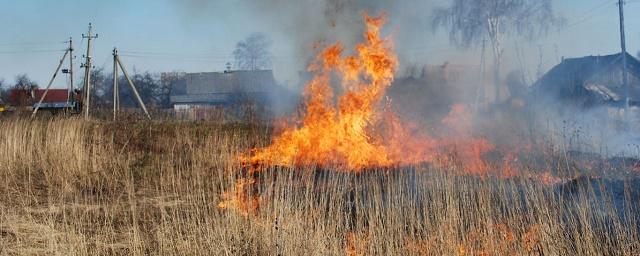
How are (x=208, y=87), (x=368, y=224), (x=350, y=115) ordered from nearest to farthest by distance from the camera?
(x=368, y=224) < (x=350, y=115) < (x=208, y=87)

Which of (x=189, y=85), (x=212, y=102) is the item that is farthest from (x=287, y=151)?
(x=189, y=85)

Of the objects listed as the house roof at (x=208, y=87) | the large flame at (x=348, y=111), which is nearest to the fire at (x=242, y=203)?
the large flame at (x=348, y=111)

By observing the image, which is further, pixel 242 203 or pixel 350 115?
pixel 350 115

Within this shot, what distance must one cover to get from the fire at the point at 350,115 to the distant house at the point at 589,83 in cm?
1618

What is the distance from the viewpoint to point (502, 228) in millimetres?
5156

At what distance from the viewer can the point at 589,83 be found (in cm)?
3055

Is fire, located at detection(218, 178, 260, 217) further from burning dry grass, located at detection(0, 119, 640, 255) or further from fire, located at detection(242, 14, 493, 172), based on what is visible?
fire, located at detection(242, 14, 493, 172)

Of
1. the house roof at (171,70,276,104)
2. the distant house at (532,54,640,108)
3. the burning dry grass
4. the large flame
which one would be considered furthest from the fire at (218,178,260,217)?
the house roof at (171,70,276,104)

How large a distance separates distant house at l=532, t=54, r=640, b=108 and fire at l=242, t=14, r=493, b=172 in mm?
16180

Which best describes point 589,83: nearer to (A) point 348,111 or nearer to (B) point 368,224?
(A) point 348,111

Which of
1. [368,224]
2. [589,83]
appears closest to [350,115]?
[368,224]

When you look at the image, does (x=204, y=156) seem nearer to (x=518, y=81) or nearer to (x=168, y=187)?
(x=168, y=187)

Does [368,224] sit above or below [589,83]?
below

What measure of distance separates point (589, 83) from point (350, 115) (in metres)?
26.2
